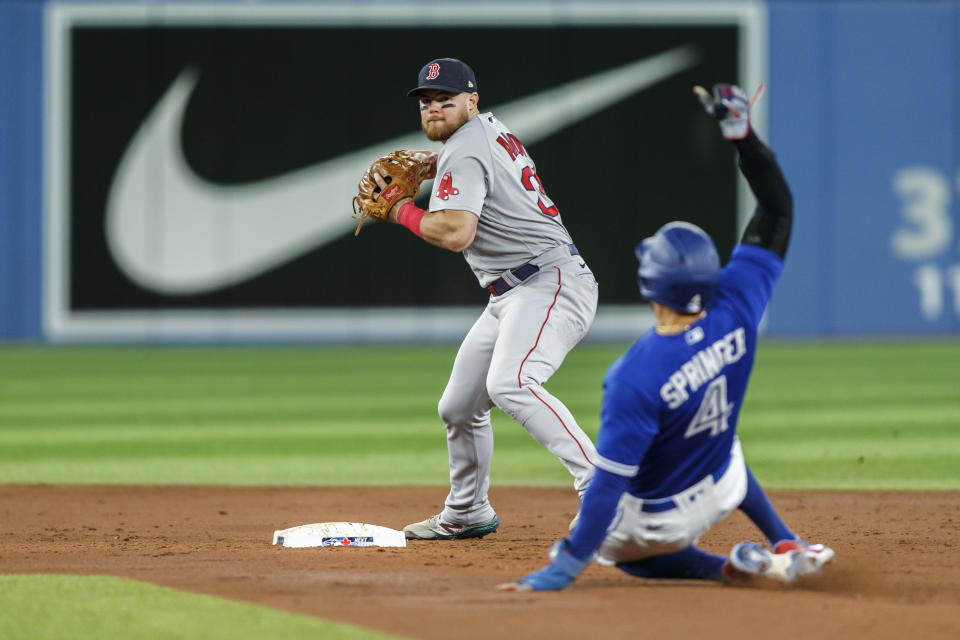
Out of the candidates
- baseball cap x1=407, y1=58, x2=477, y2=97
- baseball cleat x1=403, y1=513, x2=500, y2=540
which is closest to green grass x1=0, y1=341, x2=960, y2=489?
→ baseball cleat x1=403, y1=513, x2=500, y2=540

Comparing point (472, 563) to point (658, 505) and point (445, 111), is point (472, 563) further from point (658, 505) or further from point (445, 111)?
point (445, 111)

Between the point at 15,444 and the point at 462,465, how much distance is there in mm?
4797

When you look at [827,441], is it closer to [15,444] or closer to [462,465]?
[462,465]

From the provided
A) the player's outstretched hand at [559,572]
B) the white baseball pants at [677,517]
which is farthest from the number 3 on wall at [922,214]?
the player's outstretched hand at [559,572]

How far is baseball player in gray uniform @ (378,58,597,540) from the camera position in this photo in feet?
16.3

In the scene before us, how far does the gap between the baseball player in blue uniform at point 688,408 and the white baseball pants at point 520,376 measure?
826 mm

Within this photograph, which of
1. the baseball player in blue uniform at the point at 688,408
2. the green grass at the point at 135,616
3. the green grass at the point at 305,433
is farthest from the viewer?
the green grass at the point at 305,433

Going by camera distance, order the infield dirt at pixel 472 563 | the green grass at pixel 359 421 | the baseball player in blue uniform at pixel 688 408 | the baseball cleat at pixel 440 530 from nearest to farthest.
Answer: the infield dirt at pixel 472 563, the baseball player in blue uniform at pixel 688 408, the baseball cleat at pixel 440 530, the green grass at pixel 359 421

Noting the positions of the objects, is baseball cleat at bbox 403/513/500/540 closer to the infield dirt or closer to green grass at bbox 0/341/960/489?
the infield dirt

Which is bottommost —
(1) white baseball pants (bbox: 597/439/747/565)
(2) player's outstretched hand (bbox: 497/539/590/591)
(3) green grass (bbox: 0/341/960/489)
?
(3) green grass (bbox: 0/341/960/489)

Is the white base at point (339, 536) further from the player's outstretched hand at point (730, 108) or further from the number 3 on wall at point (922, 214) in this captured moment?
the number 3 on wall at point (922, 214)

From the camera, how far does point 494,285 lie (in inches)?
Answer: 211

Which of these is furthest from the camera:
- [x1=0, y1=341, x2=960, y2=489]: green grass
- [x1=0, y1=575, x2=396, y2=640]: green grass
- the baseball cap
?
[x1=0, y1=341, x2=960, y2=489]: green grass

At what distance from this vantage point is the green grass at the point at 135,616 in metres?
3.54
